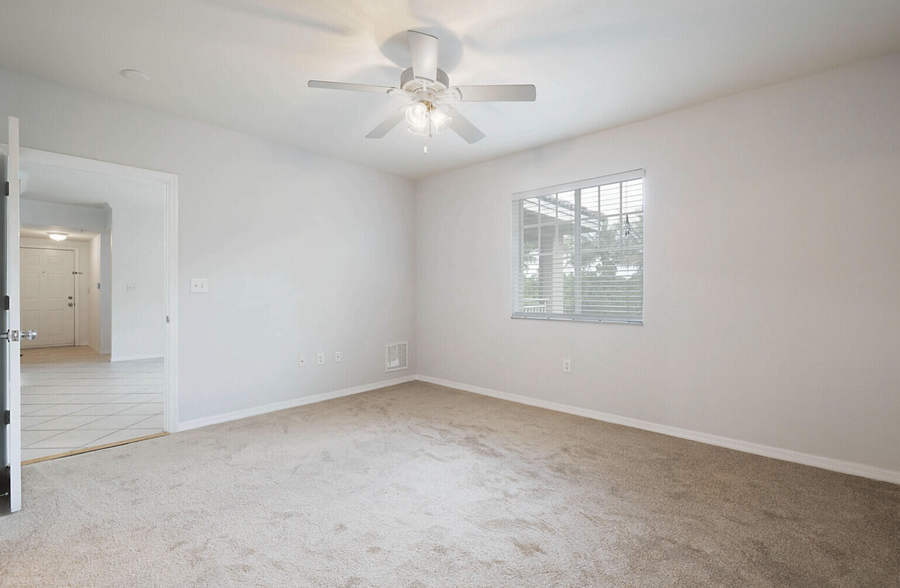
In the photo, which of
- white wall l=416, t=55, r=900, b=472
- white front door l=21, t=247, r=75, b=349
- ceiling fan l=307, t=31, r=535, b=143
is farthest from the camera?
white front door l=21, t=247, r=75, b=349

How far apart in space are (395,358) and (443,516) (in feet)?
10.2

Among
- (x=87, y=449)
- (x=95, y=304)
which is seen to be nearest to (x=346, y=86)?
(x=87, y=449)

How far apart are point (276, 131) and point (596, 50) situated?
8.91 feet

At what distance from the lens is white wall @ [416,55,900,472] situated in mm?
2535

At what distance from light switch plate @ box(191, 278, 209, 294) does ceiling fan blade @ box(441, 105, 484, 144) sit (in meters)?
2.46

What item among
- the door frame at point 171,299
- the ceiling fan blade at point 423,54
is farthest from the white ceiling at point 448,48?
the door frame at point 171,299

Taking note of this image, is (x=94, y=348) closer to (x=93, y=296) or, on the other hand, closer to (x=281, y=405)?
(x=93, y=296)

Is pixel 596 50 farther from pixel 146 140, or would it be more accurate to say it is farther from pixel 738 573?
pixel 146 140

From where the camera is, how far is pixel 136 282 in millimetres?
7180

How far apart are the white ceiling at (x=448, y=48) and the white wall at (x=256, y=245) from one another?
0.25 meters

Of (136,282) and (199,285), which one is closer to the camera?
(199,285)

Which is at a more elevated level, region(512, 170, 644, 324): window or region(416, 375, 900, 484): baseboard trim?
region(512, 170, 644, 324): window

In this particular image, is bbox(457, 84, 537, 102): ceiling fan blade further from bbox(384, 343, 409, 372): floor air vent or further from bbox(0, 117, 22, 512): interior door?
bbox(384, 343, 409, 372): floor air vent

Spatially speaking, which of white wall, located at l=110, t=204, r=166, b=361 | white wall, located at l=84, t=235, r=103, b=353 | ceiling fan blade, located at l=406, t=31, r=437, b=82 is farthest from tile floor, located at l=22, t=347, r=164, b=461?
ceiling fan blade, located at l=406, t=31, r=437, b=82
